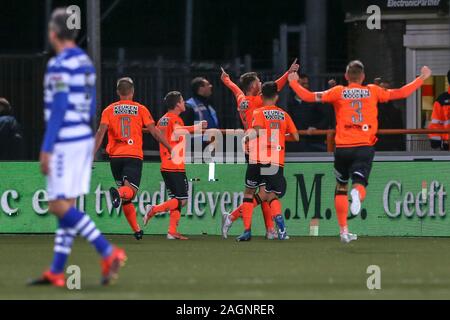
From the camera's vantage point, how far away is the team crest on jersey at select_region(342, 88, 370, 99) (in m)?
16.1

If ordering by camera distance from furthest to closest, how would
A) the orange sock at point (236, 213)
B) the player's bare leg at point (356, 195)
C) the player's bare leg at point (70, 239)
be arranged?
the orange sock at point (236, 213) < the player's bare leg at point (356, 195) < the player's bare leg at point (70, 239)

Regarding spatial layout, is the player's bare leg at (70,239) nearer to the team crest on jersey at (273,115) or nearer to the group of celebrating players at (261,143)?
the group of celebrating players at (261,143)

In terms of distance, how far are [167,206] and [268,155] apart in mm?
1502

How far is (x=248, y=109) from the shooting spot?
1794 centimetres

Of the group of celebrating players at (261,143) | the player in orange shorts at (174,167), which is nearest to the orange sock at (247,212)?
the group of celebrating players at (261,143)

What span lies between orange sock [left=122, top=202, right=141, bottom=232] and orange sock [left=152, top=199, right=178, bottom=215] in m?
0.36

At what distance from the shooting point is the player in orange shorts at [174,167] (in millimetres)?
17703

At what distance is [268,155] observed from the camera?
1708 centimetres

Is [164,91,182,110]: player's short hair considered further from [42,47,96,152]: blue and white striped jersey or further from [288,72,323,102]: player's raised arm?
[42,47,96,152]: blue and white striped jersey

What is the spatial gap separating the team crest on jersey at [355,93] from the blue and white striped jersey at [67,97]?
5.48m

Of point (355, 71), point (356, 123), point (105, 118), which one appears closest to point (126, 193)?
point (105, 118)

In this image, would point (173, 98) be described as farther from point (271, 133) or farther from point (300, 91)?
point (300, 91)

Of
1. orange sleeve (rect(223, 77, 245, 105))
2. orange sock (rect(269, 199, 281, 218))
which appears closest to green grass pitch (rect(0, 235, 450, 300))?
orange sock (rect(269, 199, 281, 218))
